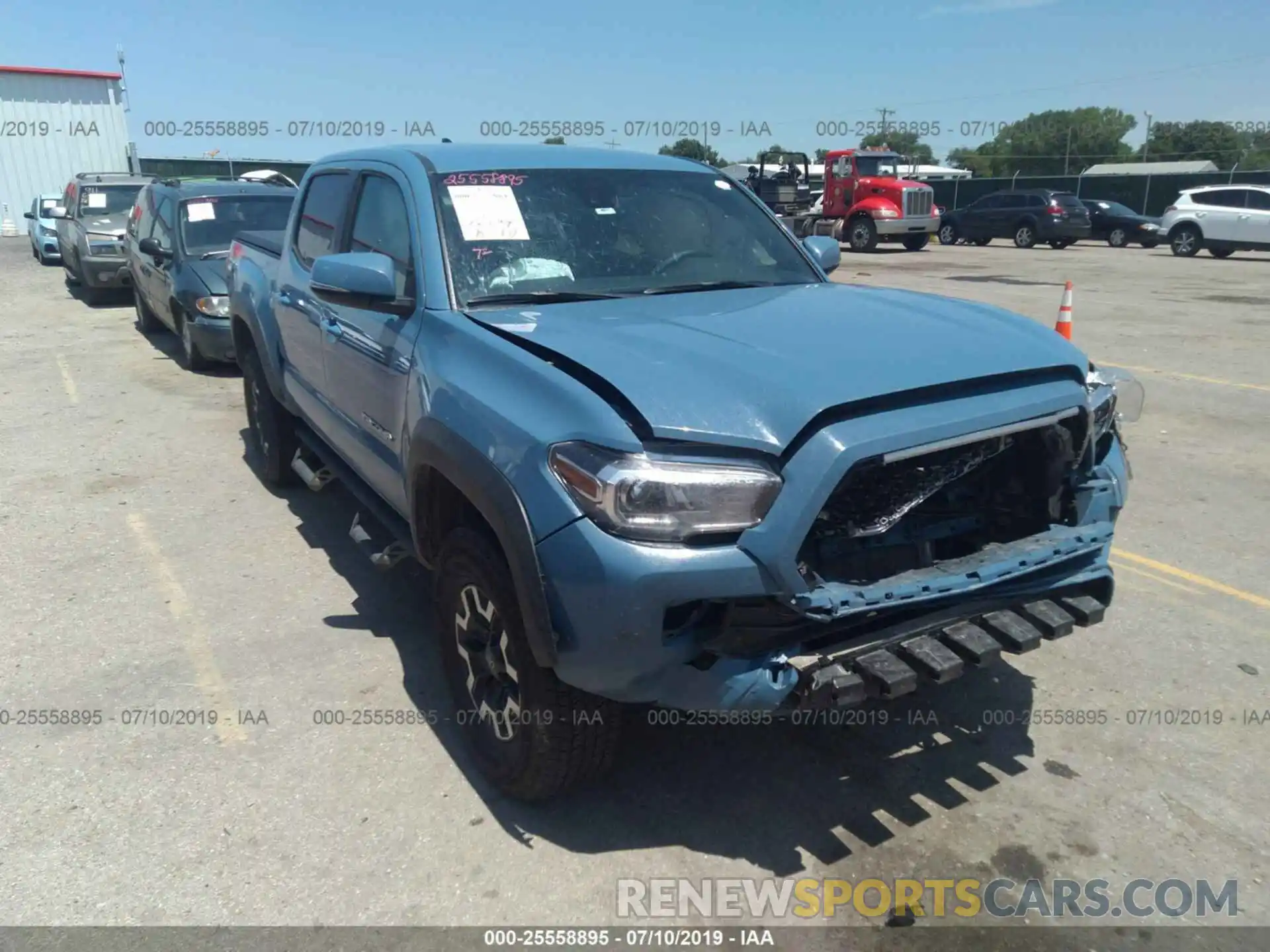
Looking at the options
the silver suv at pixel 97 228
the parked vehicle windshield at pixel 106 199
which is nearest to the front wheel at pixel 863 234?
the silver suv at pixel 97 228

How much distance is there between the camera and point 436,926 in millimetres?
2611

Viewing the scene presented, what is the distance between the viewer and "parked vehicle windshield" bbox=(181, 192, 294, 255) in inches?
388

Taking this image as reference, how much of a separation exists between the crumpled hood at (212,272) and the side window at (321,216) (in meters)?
4.58

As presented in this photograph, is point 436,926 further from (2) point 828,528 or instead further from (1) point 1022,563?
(1) point 1022,563

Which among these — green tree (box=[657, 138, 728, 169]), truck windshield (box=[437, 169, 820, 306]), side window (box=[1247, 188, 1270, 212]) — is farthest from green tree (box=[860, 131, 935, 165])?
truck windshield (box=[437, 169, 820, 306])

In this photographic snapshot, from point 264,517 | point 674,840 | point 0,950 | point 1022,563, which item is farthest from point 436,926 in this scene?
point 264,517

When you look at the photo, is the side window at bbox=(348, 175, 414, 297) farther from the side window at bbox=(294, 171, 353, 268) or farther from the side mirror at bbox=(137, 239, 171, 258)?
the side mirror at bbox=(137, 239, 171, 258)

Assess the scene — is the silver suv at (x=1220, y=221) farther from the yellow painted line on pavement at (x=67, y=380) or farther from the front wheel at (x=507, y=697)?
the front wheel at (x=507, y=697)

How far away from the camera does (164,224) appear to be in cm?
1016

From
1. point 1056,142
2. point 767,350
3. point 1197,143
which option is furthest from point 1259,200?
point 1056,142

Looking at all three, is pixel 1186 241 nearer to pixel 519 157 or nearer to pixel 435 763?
pixel 519 157

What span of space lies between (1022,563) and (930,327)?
2.60 ft

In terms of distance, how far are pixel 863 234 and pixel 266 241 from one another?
23.1 metres

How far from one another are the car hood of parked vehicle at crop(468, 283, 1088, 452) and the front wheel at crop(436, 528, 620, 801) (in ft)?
2.22
